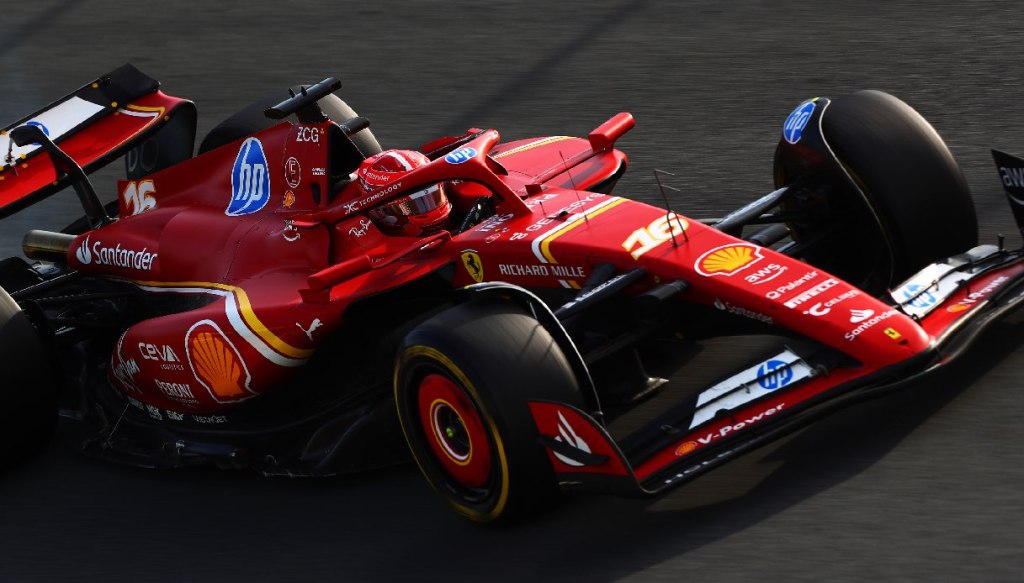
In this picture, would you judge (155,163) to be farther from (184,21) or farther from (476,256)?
(184,21)

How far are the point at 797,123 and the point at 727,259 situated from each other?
111cm

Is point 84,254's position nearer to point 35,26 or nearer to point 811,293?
point 811,293

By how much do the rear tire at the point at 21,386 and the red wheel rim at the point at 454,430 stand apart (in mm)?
1847

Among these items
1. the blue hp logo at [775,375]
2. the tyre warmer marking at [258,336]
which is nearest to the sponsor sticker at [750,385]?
the blue hp logo at [775,375]

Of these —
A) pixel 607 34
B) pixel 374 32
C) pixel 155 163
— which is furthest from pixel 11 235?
pixel 607 34

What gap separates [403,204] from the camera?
5660 mm

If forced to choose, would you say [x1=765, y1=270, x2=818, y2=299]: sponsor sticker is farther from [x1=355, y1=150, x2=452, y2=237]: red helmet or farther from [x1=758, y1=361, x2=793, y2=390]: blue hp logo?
[x1=355, y1=150, x2=452, y2=237]: red helmet

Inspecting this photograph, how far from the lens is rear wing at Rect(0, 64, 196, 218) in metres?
6.84

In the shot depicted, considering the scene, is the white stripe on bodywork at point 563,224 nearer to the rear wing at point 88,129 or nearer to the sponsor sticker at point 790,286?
the sponsor sticker at point 790,286

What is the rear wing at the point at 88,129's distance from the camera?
684cm

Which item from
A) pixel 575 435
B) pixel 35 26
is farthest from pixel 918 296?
pixel 35 26

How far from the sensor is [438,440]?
4.87 m

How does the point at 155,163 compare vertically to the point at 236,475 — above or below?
above

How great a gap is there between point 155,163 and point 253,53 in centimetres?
380
